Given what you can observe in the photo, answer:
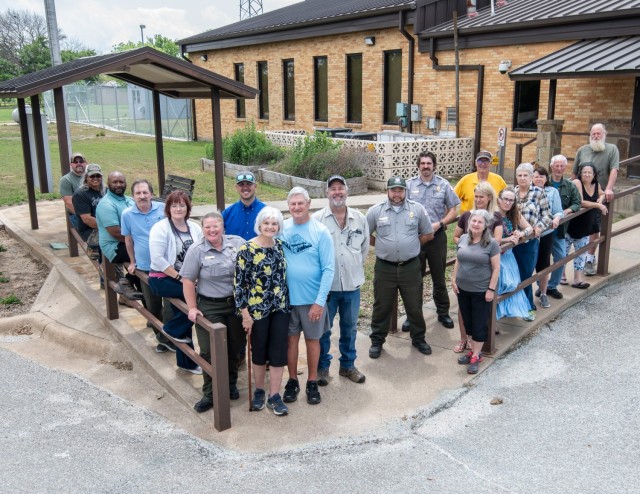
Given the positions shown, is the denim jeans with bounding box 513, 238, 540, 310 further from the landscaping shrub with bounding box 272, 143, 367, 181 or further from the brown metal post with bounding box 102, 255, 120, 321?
the landscaping shrub with bounding box 272, 143, 367, 181

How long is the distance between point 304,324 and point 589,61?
1015 cm

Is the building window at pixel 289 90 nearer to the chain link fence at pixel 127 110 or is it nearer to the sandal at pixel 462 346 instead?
the chain link fence at pixel 127 110

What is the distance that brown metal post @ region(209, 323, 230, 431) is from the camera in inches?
177

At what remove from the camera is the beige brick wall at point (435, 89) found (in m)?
13.9

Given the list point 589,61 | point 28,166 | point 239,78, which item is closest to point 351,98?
point 239,78

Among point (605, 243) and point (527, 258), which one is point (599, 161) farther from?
point (527, 258)

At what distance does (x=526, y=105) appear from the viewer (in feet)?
51.2

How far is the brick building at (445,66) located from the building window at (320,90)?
3 cm

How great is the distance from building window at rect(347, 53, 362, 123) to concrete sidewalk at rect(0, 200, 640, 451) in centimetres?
1348

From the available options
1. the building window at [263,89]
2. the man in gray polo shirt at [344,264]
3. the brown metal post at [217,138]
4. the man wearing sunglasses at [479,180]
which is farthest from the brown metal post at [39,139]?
the building window at [263,89]

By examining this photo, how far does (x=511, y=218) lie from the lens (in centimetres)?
610

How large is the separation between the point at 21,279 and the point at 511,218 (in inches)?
253

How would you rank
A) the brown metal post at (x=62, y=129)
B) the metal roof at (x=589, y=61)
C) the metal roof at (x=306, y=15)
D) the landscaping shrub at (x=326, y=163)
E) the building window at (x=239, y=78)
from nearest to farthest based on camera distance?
the brown metal post at (x=62, y=129) → the metal roof at (x=589, y=61) → the landscaping shrub at (x=326, y=163) → the metal roof at (x=306, y=15) → the building window at (x=239, y=78)

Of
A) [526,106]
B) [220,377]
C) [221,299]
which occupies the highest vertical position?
[526,106]
